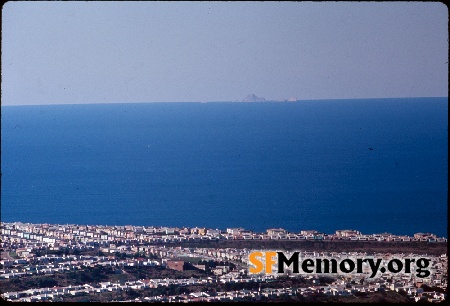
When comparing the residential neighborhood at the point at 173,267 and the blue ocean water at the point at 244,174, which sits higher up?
the blue ocean water at the point at 244,174

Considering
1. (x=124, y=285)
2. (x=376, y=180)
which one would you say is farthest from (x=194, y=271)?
(x=376, y=180)

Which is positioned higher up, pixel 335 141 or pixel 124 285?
pixel 335 141

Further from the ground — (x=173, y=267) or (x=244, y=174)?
(x=244, y=174)

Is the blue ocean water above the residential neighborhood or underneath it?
above

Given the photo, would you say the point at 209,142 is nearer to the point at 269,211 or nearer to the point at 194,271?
the point at 269,211

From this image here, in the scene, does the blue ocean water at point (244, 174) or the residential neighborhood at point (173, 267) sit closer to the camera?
the residential neighborhood at point (173, 267)

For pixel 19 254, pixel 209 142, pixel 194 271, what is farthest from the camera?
pixel 209 142

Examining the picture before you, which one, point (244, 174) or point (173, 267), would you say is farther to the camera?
point (244, 174)

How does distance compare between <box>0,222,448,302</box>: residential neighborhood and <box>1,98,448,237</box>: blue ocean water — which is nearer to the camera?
<box>0,222,448,302</box>: residential neighborhood
